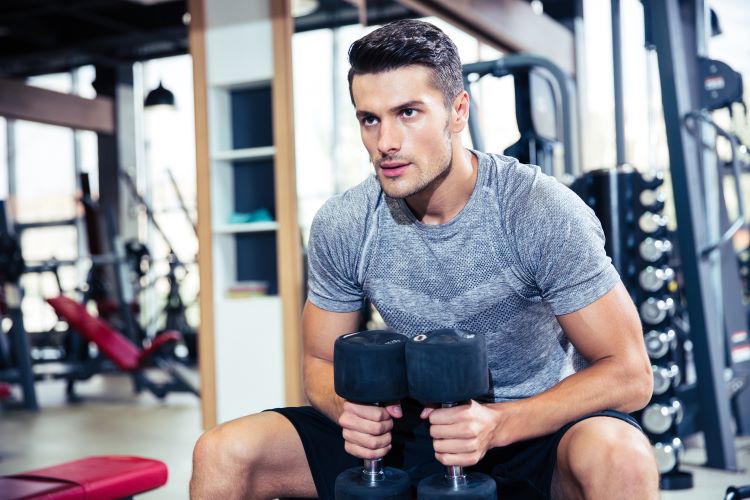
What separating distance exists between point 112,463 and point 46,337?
6048mm

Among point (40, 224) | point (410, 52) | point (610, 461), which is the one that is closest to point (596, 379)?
point (610, 461)

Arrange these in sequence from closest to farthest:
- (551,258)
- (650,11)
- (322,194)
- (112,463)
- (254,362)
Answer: (551,258) < (112,463) < (650,11) < (254,362) < (322,194)

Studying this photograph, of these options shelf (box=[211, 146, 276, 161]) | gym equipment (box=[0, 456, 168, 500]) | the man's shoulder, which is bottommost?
gym equipment (box=[0, 456, 168, 500])

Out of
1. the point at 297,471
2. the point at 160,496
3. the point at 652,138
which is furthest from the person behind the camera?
the point at 652,138

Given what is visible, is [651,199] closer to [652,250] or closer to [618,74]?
[652,250]

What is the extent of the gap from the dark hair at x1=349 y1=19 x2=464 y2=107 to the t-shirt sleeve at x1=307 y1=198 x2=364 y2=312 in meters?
0.25

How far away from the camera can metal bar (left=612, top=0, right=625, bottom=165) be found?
2930mm

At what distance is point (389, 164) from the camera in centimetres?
141

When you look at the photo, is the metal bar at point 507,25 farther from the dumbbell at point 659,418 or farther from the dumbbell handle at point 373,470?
the dumbbell handle at point 373,470

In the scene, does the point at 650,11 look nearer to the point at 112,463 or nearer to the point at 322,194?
the point at 322,194

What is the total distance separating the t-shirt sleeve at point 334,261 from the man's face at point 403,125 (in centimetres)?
18

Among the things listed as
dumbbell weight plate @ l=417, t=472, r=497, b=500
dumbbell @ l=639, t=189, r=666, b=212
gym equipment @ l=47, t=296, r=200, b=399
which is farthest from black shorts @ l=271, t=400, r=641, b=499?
gym equipment @ l=47, t=296, r=200, b=399

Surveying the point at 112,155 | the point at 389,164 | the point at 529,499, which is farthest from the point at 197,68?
the point at 112,155

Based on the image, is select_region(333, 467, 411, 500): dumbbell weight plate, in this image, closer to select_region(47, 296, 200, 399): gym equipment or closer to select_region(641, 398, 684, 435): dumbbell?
select_region(641, 398, 684, 435): dumbbell
